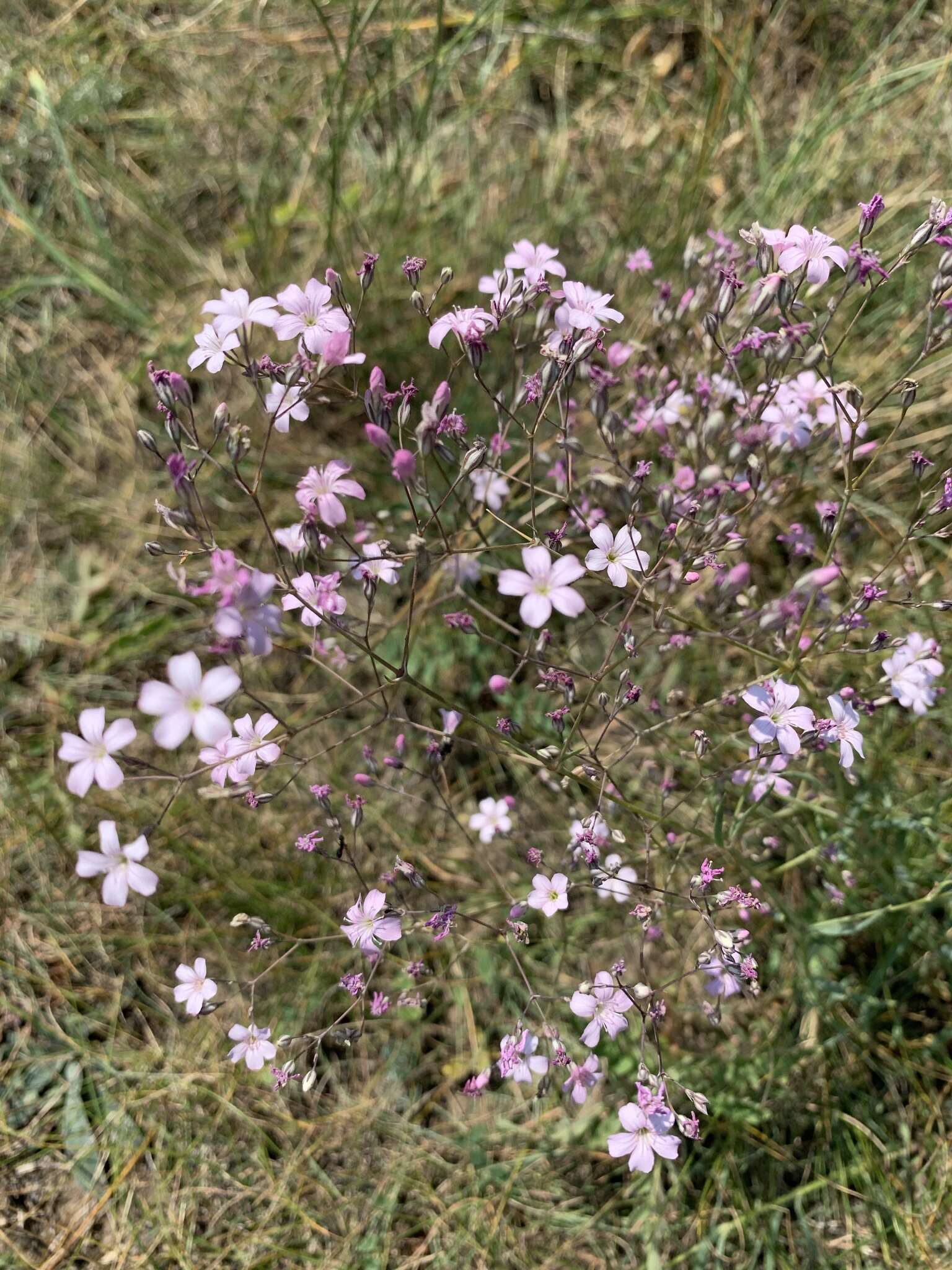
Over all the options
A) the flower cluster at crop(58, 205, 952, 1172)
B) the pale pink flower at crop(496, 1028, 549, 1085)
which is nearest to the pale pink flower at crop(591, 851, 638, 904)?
the flower cluster at crop(58, 205, 952, 1172)

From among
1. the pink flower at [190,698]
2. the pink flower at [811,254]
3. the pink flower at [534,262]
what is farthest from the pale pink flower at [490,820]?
the pink flower at [811,254]

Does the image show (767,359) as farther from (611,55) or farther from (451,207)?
(611,55)

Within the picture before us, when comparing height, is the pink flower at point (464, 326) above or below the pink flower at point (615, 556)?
above

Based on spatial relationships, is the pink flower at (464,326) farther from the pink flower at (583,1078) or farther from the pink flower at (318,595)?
the pink flower at (583,1078)

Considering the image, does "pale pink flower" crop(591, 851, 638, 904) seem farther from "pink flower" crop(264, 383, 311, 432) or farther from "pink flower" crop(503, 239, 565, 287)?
"pink flower" crop(503, 239, 565, 287)

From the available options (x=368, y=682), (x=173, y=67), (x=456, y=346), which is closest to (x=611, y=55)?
(x=456, y=346)

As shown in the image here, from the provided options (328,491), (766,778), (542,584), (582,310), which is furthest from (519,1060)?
(582,310)

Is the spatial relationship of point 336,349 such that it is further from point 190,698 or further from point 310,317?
point 190,698
